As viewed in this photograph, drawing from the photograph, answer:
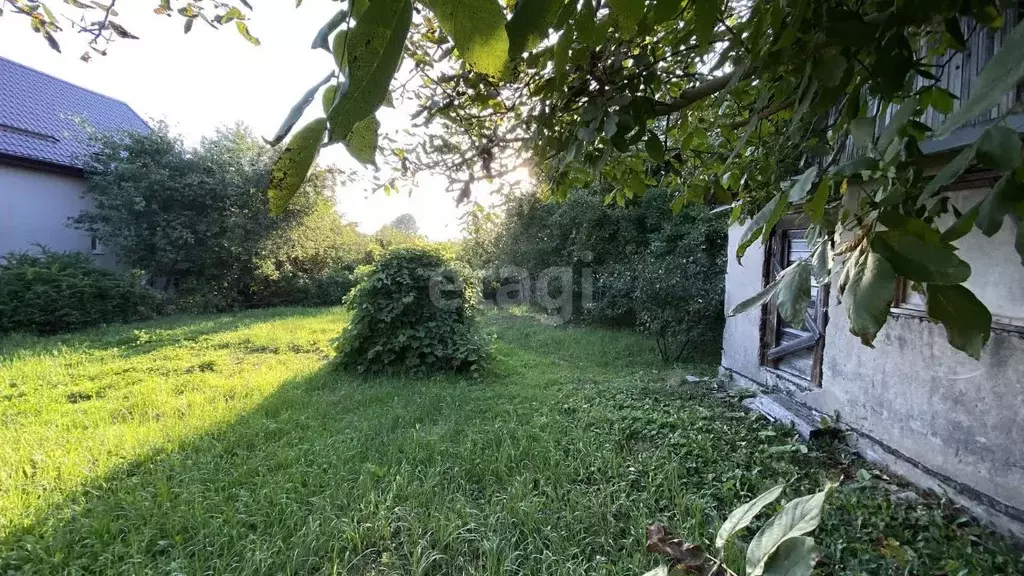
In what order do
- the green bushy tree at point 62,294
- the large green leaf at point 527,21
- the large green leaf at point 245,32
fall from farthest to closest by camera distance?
1. the green bushy tree at point 62,294
2. the large green leaf at point 245,32
3. the large green leaf at point 527,21

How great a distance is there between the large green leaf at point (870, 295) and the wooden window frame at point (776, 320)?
12.3 ft

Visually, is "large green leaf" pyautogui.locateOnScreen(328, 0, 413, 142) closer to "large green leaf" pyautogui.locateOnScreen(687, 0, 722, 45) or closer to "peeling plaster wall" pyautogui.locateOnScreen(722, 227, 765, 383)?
"large green leaf" pyautogui.locateOnScreen(687, 0, 722, 45)

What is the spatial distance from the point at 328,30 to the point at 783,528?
2.35 feet

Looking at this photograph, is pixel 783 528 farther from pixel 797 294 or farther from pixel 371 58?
pixel 371 58

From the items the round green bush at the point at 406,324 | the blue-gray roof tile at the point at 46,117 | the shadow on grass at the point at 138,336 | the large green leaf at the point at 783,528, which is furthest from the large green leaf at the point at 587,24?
Answer: the blue-gray roof tile at the point at 46,117

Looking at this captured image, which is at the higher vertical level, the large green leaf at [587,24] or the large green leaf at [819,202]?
the large green leaf at [587,24]

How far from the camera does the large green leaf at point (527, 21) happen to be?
421mm

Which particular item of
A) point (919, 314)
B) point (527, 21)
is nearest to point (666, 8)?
point (527, 21)

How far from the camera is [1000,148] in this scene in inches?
18.5

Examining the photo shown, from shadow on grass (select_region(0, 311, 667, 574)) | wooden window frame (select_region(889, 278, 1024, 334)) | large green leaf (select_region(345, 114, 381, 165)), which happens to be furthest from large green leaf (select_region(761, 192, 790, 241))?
wooden window frame (select_region(889, 278, 1024, 334))

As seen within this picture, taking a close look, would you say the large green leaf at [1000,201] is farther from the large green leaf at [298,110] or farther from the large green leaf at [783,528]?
the large green leaf at [298,110]

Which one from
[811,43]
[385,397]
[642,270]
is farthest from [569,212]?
[811,43]

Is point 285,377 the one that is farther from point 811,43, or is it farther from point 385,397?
point 811,43

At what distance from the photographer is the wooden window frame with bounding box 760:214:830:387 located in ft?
12.3
